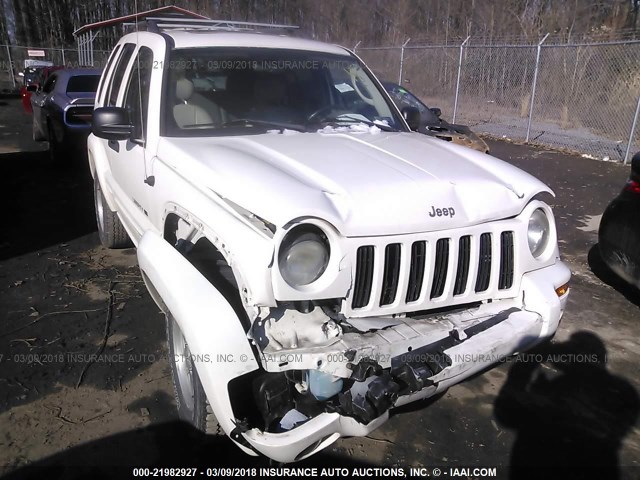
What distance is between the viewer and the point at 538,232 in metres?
3.09

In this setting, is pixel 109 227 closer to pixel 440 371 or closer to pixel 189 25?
pixel 189 25

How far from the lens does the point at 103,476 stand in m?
2.71

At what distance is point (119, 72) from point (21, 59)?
119 ft

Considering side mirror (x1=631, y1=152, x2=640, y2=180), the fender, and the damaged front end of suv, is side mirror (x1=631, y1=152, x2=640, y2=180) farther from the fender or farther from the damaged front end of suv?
the fender

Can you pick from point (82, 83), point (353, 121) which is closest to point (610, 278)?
point (353, 121)

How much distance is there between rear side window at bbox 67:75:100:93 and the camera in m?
9.80

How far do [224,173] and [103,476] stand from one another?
5.39 feet

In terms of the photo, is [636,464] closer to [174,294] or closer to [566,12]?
[174,294]

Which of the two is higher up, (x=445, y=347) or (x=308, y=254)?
(x=308, y=254)

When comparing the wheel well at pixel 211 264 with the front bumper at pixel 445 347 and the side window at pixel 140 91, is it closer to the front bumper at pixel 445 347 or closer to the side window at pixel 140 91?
the front bumper at pixel 445 347

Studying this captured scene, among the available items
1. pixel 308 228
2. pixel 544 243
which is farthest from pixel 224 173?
pixel 544 243

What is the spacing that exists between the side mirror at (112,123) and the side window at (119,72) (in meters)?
1.12

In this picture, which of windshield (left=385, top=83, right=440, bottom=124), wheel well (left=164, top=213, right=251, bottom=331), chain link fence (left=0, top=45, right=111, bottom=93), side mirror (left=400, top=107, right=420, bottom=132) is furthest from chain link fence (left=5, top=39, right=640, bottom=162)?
chain link fence (left=0, top=45, right=111, bottom=93)

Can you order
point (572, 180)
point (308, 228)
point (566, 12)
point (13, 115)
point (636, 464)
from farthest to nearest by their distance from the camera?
point (566, 12)
point (13, 115)
point (572, 180)
point (636, 464)
point (308, 228)
